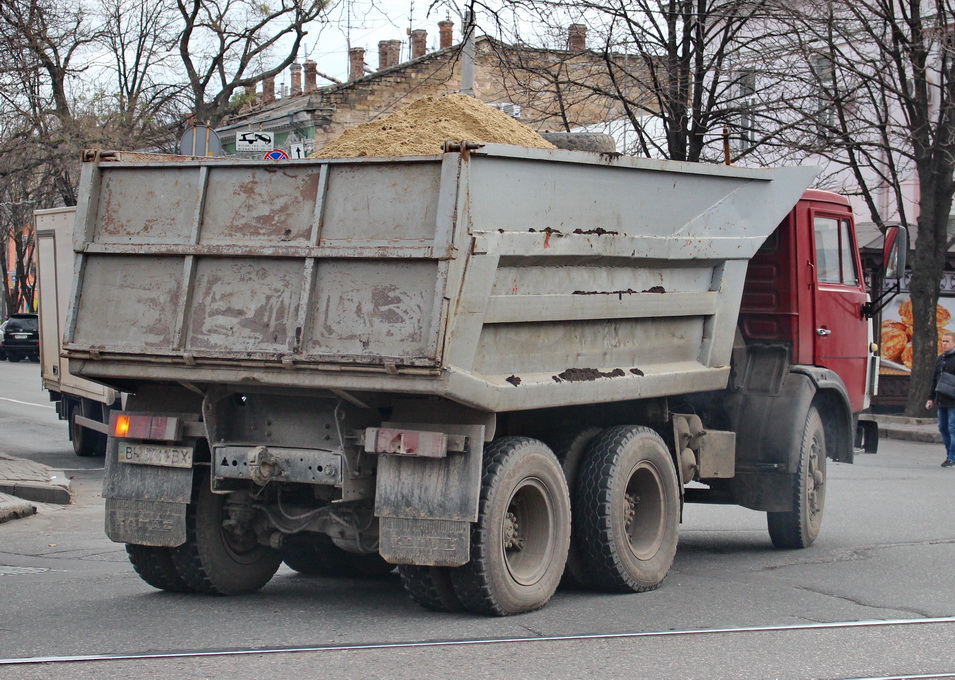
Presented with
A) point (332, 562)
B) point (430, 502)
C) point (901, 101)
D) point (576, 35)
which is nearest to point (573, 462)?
point (430, 502)

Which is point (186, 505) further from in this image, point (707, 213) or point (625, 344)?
point (707, 213)

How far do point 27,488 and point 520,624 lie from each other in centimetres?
697

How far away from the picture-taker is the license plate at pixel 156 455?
20.7 feet

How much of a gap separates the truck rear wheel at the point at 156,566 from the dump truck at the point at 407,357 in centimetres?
1

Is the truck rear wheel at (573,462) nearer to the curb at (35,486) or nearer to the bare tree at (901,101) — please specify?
the curb at (35,486)

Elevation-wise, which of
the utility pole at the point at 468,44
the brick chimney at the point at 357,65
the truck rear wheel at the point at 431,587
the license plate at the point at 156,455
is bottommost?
the truck rear wheel at the point at 431,587

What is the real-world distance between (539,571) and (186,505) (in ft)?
5.84

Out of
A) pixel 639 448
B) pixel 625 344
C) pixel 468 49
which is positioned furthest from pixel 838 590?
pixel 468 49

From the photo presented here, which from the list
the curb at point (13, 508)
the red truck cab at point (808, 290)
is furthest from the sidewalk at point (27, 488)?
the red truck cab at point (808, 290)

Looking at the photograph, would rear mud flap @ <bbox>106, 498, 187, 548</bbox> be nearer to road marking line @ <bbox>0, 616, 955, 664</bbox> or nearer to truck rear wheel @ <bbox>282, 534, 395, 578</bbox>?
truck rear wheel @ <bbox>282, 534, 395, 578</bbox>

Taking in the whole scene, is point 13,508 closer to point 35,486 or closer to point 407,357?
point 35,486

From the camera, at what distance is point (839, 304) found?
30.9ft

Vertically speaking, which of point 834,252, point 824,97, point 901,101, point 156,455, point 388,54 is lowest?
point 156,455

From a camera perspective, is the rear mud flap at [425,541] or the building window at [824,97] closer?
the rear mud flap at [425,541]
